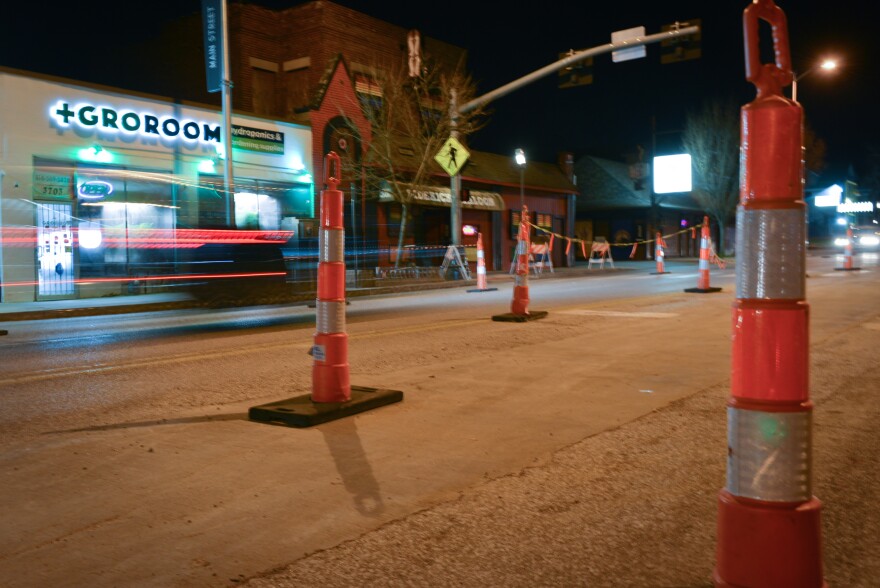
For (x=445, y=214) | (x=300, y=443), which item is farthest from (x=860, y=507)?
(x=445, y=214)

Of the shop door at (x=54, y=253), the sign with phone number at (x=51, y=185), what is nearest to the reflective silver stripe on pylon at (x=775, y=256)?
the shop door at (x=54, y=253)

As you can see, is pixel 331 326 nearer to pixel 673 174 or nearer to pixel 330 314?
pixel 330 314

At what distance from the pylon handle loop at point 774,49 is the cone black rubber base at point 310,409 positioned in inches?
152

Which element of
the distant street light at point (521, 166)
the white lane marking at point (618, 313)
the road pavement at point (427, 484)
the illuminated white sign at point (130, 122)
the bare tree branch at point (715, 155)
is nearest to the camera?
the road pavement at point (427, 484)

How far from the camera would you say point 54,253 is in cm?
1936

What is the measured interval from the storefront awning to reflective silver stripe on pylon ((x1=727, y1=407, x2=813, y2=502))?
78.7 feet

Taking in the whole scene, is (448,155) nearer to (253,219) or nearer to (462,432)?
(253,219)

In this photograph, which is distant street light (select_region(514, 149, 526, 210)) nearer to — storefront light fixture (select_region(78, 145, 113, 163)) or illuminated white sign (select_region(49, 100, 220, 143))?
illuminated white sign (select_region(49, 100, 220, 143))

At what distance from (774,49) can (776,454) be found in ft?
4.63

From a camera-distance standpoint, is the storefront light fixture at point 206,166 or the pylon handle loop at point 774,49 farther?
the storefront light fixture at point 206,166

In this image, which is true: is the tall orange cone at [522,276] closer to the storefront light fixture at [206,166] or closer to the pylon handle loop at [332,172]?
the pylon handle loop at [332,172]

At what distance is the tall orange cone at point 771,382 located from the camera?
248 centimetres

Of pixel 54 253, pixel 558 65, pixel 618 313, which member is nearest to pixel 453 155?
pixel 558 65

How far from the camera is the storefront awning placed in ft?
91.0
